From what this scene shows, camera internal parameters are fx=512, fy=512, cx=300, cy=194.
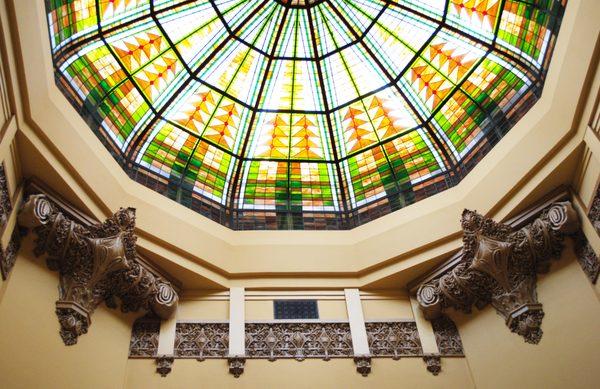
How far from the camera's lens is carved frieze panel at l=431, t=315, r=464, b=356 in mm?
10234

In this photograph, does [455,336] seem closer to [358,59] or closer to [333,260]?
[333,260]

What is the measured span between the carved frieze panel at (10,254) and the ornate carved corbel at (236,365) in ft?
13.8

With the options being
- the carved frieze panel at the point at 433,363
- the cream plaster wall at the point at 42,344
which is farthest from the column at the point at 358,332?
the cream plaster wall at the point at 42,344

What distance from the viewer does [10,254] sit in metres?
7.83

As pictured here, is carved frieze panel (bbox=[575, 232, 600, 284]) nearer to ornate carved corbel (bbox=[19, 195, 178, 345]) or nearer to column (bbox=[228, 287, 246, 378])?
column (bbox=[228, 287, 246, 378])

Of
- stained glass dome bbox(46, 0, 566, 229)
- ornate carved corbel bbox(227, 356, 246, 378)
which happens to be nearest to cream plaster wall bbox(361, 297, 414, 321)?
stained glass dome bbox(46, 0, 566, 229)

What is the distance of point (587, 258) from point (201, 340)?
23.4 feet

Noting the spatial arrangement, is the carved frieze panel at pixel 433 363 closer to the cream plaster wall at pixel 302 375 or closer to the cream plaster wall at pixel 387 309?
the cream plaster wall at pixel 302 375

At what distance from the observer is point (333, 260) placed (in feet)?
37.1

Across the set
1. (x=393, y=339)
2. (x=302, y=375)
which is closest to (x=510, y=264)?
(x=393, y=339)

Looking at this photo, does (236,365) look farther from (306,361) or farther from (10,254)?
(10,254)

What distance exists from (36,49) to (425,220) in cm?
779

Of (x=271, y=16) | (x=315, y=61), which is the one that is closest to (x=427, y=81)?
(x=315, y=61)

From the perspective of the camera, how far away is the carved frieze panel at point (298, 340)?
10.1 meters
